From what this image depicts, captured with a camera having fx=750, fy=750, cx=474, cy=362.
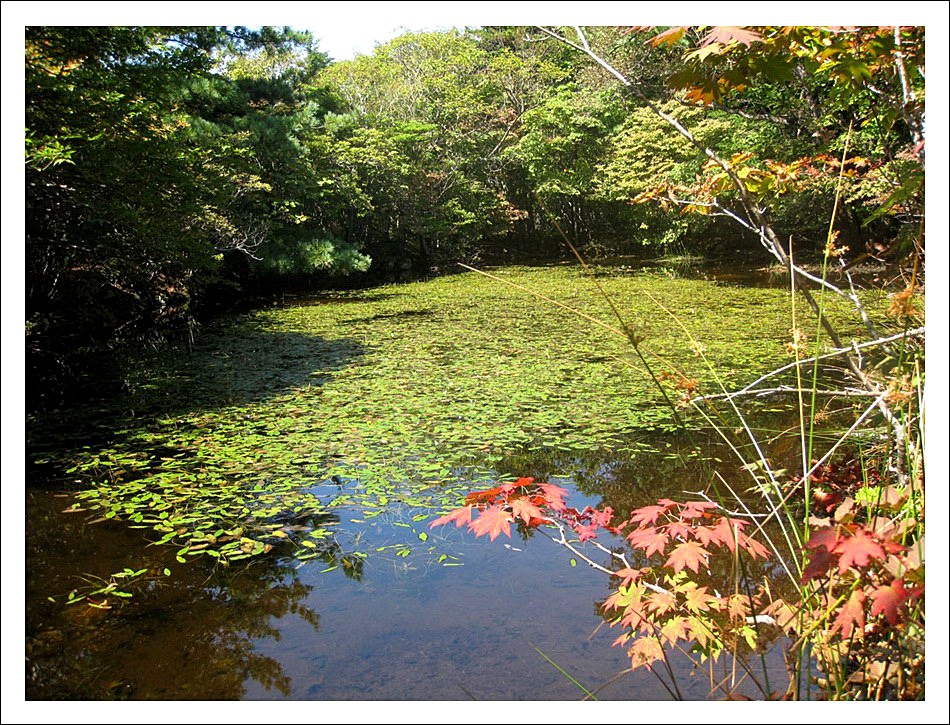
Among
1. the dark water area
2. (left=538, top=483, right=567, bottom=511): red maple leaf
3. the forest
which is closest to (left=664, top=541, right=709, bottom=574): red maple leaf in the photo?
the forest

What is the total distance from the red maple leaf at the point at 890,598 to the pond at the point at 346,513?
1.11 ft

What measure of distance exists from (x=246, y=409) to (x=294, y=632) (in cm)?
254

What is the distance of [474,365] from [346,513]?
264 centimetres

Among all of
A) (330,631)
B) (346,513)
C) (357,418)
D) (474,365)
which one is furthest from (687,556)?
(474,365)

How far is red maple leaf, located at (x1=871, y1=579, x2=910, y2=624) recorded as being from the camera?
3.73 feet

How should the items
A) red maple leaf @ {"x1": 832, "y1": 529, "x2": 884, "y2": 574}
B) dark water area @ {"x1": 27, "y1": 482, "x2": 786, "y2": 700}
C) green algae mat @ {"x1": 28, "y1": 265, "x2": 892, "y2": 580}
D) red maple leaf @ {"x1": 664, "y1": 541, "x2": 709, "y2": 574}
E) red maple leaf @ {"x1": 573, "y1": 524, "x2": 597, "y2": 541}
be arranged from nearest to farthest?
red maple leaf @ {"x1": 832, "y1": 529, "x2": 884, "y2": 574}, red maple leaf @ {"x1": 664, "y1": 541, "x2": 709, "y2": 574}, red maple leaf @ {"x1": 573, "y1": 524, "x2": 597, "y2": 541}, dark water area @ {"x1": 27, "y1": 482, "x2": 786, "y2": 700}, green algae mat @ {"x1": 28, "y1": 265, "x2": 892, "y2": 580}

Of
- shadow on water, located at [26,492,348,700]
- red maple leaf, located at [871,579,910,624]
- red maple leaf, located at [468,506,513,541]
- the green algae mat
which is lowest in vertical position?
shadow on water, located at [26,492,348,700]

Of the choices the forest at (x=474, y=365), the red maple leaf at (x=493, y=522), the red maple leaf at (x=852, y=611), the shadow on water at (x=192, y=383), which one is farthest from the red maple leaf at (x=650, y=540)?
Result: the shadow on water at (x=192, y=383)

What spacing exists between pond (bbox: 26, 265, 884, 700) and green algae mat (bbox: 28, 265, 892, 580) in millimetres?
19

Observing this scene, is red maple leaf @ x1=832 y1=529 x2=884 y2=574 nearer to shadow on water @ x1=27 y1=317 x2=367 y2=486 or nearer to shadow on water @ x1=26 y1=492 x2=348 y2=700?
shadow on water @ x1=26 y1=492 x2=348 y2=700

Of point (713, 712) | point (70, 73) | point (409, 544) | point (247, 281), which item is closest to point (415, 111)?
point (247, 281)

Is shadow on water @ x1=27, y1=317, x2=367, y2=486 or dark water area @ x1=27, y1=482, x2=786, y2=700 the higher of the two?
shadow on water @ x1=27, y1=317, x2=367, y2=486

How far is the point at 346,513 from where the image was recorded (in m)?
3.12

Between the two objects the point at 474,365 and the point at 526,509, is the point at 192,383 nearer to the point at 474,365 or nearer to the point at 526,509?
the point at 474,365
